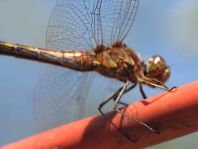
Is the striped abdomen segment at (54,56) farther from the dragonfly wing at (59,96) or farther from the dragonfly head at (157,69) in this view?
the dragonfly head at (157,69)

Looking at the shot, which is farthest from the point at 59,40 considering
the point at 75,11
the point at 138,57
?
the point at 138,57

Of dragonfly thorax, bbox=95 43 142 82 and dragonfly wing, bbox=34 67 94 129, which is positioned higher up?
dragonfly thorax, bbox=95 43 142 82

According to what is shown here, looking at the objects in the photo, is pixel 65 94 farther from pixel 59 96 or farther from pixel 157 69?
pixel 157 69

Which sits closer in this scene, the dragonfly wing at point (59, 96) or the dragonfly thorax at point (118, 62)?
the dragonfly wing at point (59, 96)

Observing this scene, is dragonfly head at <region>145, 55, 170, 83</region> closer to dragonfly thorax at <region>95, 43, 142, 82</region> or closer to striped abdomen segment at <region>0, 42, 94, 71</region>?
dragonfly thorax at <region>95, 43, 142, 82</region>

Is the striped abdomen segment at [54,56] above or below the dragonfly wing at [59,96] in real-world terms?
above

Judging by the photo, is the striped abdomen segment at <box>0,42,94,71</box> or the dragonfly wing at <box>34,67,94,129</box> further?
the striped abdomen segment at <box>0,42,94,71</box>
